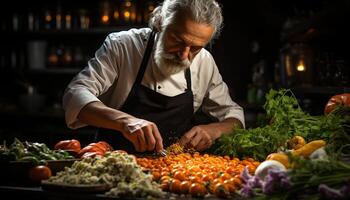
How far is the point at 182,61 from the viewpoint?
3.17m

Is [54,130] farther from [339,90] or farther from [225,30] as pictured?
[339,90]

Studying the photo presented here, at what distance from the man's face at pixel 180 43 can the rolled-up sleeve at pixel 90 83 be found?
0.34 m

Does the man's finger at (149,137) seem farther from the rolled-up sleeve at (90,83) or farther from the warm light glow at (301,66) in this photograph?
the warm light glow at (301,66)

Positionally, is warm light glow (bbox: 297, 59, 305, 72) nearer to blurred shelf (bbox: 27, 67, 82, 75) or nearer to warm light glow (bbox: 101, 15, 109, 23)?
warm light glow (bbox: 101, 15, 109, 23)

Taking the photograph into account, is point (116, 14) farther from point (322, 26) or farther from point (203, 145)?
point (203, 145)

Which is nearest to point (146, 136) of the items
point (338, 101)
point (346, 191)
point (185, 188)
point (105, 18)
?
point (185, 188)

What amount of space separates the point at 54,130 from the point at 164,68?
3.15 metres

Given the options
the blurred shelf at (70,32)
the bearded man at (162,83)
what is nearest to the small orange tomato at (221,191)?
the bearded man at (162,83)

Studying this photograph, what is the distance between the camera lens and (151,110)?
3.50 metres

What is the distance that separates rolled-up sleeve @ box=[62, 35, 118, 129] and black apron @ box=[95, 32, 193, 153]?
168 mm

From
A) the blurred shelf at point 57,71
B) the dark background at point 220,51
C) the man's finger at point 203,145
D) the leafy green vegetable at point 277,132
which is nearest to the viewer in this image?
the leafy green vegetable at point 277,132

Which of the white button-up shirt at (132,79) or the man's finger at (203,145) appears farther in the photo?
the white button-up shirt at (132,79)

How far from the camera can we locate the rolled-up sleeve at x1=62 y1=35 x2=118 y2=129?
3090 millimetres

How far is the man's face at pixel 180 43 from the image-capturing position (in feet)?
10.1
